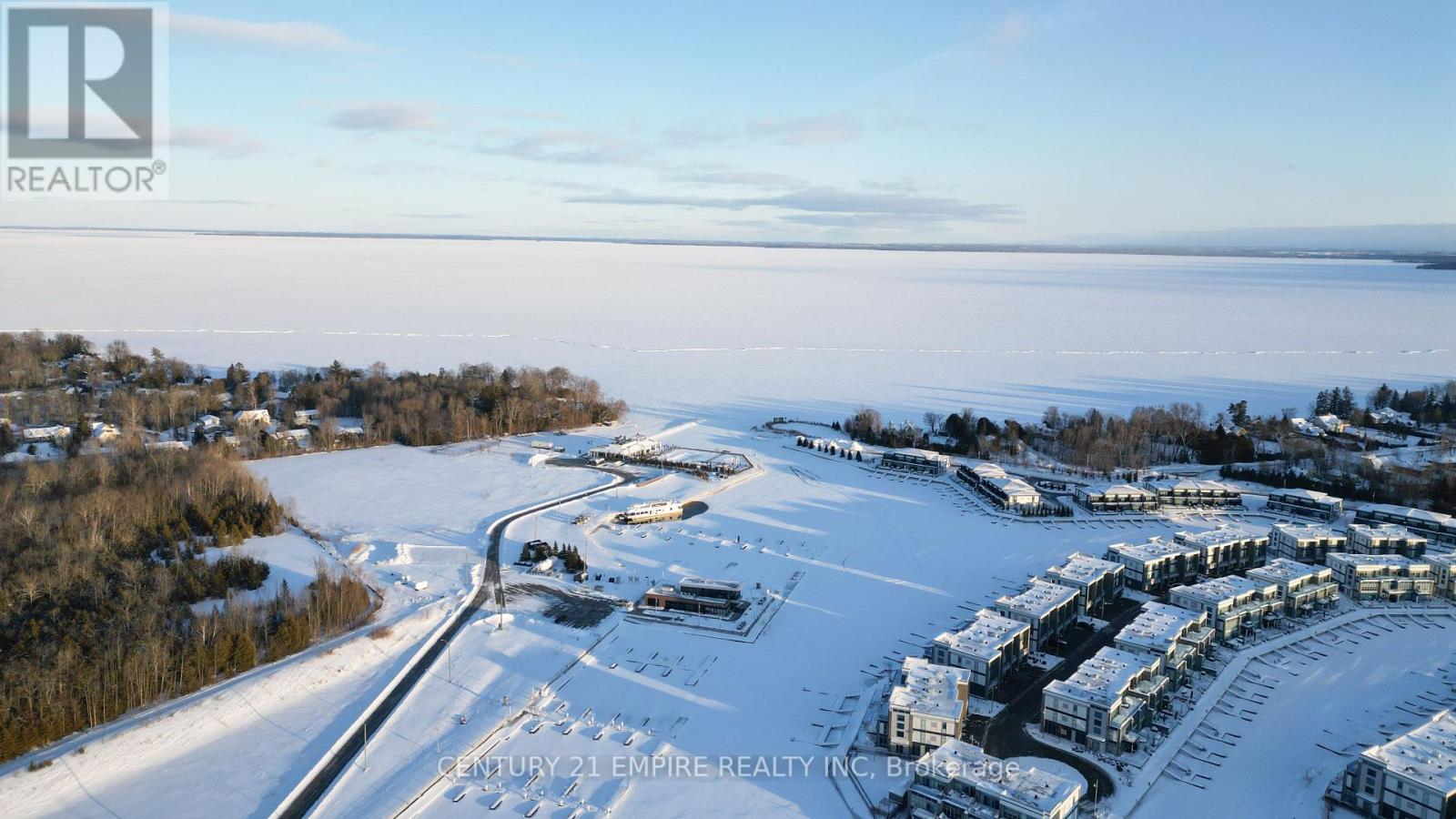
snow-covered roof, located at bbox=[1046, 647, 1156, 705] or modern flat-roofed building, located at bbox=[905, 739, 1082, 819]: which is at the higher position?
snow-covered roof, located at bbox=[1046, 647, 1156, 705]

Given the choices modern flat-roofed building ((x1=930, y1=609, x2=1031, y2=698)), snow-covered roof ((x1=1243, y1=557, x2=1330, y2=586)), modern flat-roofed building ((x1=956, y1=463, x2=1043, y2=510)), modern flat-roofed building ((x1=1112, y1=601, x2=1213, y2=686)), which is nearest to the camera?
modern flat-roofed building ((x1=930, y1=609, x2=1031, y2=698))

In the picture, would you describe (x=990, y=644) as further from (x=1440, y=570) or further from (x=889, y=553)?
(x=1440, y=570)

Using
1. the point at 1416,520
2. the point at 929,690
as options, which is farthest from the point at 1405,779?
the point at 1416,520

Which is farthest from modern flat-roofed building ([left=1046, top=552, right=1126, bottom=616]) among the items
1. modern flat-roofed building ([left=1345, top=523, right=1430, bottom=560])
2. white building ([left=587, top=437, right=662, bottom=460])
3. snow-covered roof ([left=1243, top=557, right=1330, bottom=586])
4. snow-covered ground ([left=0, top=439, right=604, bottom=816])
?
white building ([left=587, top=437, right=662, bottom=460])

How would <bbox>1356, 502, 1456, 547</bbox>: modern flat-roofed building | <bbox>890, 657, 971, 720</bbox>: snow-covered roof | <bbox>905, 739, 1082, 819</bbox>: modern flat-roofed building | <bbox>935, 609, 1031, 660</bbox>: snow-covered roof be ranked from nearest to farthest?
1. <bbox>905, 739, 1082, 819</bbox>: modern flat-roofed building
2. <bbox>890, 657, 971, 720</bbox>: snow-covered roof
3. <bbox>935, 609, 1031, 660</bbox>: snow-covered roof
4. <bbox>1356, 502, 1456, 547</bbox>: modern flat-roofed building

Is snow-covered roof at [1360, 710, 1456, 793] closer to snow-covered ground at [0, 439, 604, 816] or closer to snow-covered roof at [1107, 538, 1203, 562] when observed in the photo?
snow-covered roof at [1107, 538, 1203, 562]

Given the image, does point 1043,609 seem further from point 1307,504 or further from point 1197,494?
point 1307,504

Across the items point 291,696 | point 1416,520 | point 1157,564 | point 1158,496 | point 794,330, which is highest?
point 794,330
